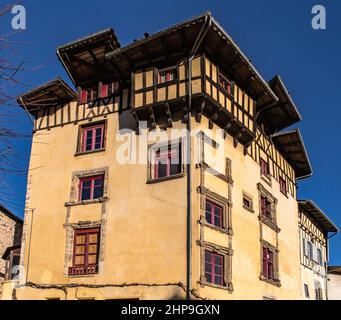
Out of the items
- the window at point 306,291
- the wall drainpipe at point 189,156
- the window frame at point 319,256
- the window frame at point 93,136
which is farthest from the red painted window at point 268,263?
the window frame at point 319,256

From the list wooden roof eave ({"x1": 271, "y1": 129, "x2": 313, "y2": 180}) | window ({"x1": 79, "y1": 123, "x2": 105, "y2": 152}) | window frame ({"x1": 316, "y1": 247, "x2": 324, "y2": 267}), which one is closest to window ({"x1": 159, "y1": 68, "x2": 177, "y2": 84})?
window ({"x1": 79, "y1": 123, "x2": 105, "y2": 152})

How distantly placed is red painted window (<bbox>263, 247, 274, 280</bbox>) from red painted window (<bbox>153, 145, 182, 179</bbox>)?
589 cm

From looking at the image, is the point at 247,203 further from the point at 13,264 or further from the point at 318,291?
the point at 318,291

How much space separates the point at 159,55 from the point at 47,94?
17.6ft

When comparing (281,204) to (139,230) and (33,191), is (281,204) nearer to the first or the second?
(139,230)

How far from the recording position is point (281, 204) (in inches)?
946

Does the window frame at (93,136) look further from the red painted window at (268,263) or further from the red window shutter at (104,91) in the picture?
the red painted window at (268,263)

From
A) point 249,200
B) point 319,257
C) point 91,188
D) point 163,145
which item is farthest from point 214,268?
point 319,257

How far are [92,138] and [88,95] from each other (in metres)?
1.90

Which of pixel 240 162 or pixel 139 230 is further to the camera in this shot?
pixel 240 162

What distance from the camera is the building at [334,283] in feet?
104
